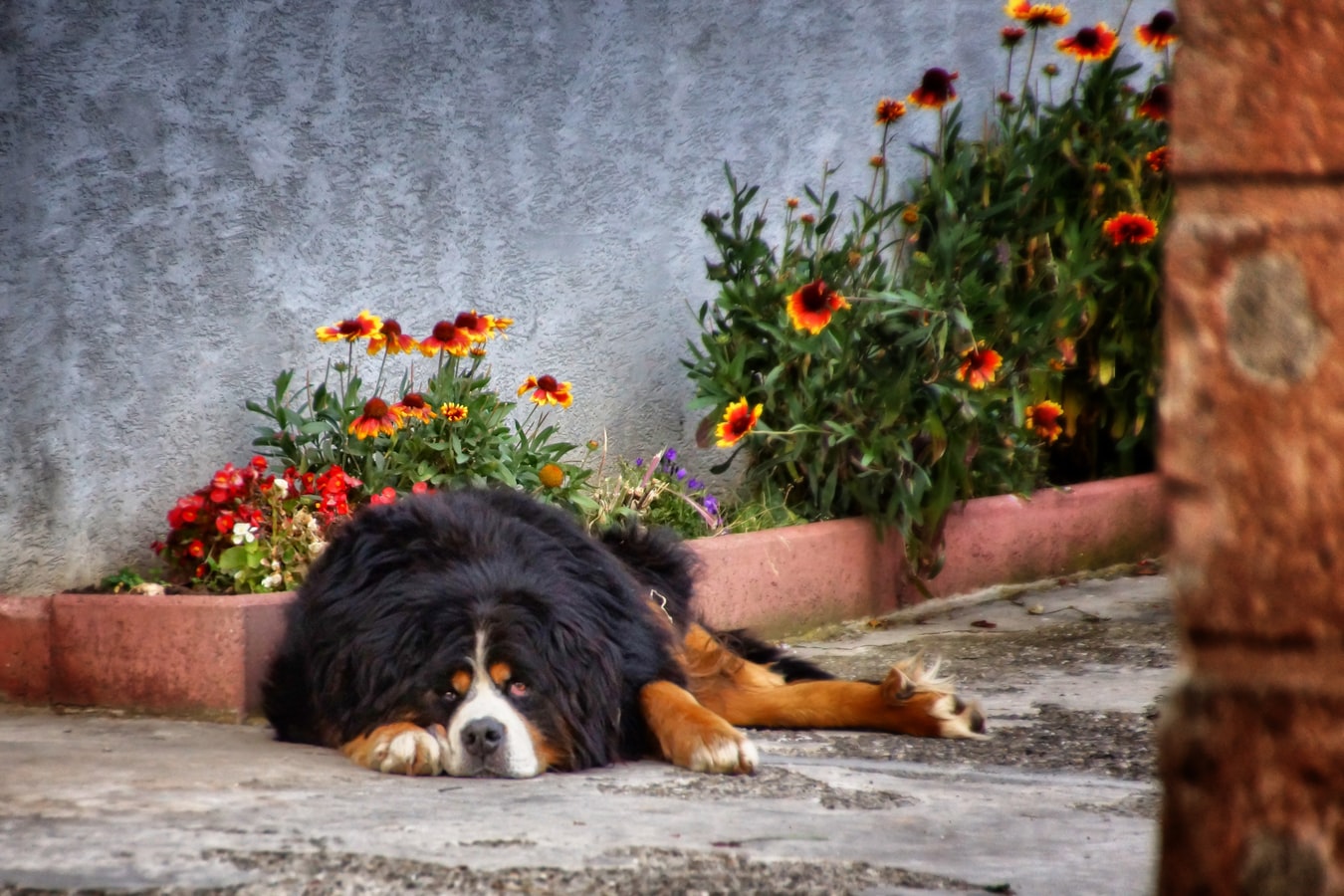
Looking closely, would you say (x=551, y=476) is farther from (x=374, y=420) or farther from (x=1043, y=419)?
(x=1043, y=419)

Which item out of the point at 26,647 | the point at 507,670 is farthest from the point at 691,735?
the point at 26,647

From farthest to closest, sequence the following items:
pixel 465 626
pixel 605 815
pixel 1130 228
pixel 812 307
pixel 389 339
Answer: pixel 1130 228
pixel 812 307
pixel 389 339
pixel 465 626
pixel 605 815

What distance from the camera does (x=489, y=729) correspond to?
324cm

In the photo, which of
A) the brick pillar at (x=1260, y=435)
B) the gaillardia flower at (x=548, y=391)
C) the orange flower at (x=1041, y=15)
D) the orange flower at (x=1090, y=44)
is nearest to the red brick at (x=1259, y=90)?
the brick pillar at (x=1260, y=435)

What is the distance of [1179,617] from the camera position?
1.12 metres

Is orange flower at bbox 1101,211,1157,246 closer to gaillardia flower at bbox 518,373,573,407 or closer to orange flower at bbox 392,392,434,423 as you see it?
gaillardia flower at bbox 518,373,573,407

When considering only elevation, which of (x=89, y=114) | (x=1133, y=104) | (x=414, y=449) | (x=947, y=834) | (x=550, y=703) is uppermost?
(x=1133, y=104)

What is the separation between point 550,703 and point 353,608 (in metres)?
0.51

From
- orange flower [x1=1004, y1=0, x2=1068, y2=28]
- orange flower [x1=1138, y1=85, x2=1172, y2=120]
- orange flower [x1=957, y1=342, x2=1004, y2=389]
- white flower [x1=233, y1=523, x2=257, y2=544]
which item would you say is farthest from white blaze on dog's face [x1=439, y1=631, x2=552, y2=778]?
orange flower [x1=1138, y1=85, x2=1172, y2=120]

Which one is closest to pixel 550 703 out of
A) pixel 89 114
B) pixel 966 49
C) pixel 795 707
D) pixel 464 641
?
pixel 464 641

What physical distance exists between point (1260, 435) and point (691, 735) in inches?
95.8

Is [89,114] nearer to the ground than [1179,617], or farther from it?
farther from it

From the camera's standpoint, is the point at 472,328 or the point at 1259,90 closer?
the point at 1259,90

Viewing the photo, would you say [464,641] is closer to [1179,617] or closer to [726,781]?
[726,781]
